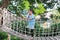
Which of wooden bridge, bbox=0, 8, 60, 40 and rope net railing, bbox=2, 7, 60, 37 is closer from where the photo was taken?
wooden bridge, bbox=0, 8, 60, 40

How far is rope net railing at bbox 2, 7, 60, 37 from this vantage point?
3.71 m

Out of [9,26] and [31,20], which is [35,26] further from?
[9,26]

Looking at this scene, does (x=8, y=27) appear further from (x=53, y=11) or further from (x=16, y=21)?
(x=53, y=11)

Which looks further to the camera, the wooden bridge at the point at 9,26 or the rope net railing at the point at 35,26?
the rope net railing at the point at 35,26

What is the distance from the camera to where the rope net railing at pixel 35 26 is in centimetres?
371

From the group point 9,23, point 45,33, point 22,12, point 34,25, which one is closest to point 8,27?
point 9,23

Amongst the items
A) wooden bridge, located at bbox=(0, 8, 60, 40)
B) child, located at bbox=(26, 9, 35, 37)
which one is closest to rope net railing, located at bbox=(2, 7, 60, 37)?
wooden bridge, located at bbox=(0, 8, 60, 40)

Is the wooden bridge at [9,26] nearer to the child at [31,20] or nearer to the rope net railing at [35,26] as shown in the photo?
the rope net railing at [35,26]

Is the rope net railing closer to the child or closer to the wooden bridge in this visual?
the wooden bridge

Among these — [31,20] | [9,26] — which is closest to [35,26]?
[31,20]

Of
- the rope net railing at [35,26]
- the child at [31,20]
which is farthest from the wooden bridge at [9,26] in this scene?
the child at [31,20]

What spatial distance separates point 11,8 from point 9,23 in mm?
1145

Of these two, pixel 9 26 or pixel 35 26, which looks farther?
pixel 35 26

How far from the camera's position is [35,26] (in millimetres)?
3924
